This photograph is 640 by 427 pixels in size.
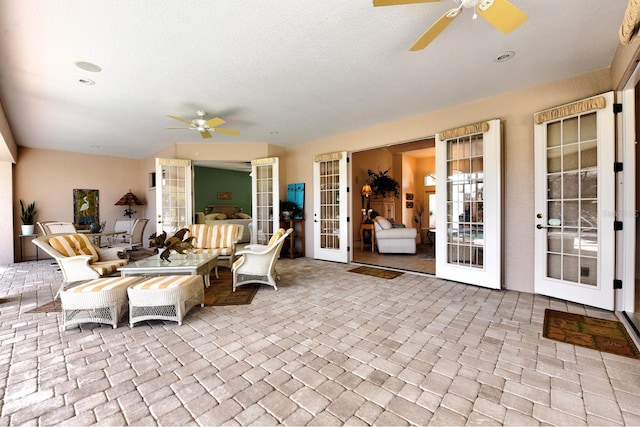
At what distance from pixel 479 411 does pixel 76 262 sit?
4487 millimetres

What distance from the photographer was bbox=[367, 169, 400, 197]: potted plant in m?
8.41

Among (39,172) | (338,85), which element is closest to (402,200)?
(338,85)

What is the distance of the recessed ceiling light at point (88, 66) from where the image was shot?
117 inches

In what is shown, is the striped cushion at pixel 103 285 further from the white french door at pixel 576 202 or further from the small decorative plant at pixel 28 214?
the small decorative plant at pixel 28 214

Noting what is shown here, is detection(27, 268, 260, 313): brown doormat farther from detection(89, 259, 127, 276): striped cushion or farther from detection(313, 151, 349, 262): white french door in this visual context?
detection(313, 151, 349, 262): white french door

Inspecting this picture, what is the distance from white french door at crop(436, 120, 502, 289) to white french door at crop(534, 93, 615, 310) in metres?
0.47

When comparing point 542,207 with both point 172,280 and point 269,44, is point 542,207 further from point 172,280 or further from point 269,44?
point 172,280

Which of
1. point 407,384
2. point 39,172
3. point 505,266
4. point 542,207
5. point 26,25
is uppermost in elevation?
point 26,25

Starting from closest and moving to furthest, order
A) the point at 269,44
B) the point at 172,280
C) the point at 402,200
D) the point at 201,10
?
the point at 201,10
the point at 269,44
the point at 172,280
the point at 402,200

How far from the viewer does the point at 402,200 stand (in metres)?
9.52

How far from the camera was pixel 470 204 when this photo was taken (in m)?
4.19

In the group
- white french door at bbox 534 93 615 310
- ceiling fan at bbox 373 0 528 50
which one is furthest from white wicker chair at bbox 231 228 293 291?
white french door at bbox 534 93 615 310

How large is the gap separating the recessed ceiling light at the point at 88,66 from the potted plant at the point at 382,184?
685 cm

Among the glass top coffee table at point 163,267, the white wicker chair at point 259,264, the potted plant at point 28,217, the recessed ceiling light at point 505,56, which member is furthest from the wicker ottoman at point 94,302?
the potted plant at point 28,217
